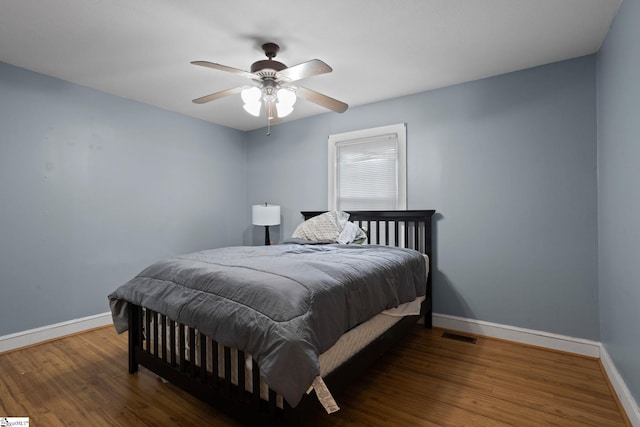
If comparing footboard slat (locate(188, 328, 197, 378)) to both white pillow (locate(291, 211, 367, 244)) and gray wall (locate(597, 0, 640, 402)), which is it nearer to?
white pillow (locate(291, 211, 367, 244))

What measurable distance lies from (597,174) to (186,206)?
13.9 feet

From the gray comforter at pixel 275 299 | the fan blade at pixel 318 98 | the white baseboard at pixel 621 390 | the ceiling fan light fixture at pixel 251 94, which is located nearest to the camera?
the gray comforter at pixel 275 299

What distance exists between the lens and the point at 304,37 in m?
2.31

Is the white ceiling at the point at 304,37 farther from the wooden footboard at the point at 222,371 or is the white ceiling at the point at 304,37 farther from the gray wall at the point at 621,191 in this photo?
the wooden footboard at the point at 222,371

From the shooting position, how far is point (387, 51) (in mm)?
2525

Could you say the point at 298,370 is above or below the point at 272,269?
below

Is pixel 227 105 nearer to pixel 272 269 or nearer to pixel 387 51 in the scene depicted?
pixel 387 51

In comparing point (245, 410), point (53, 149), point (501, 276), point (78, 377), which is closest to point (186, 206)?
point (53, 149)

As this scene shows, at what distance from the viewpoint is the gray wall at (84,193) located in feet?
9.12

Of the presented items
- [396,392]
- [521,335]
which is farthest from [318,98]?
[521,335]

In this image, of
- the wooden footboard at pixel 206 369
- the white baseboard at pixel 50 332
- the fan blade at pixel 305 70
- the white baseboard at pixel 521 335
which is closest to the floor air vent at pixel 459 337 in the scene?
the white baseboard at pixel 521 335

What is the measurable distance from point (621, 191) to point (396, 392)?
1875 mm

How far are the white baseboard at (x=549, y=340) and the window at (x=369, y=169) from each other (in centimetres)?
127

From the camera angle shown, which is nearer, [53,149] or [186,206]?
[53,149]
